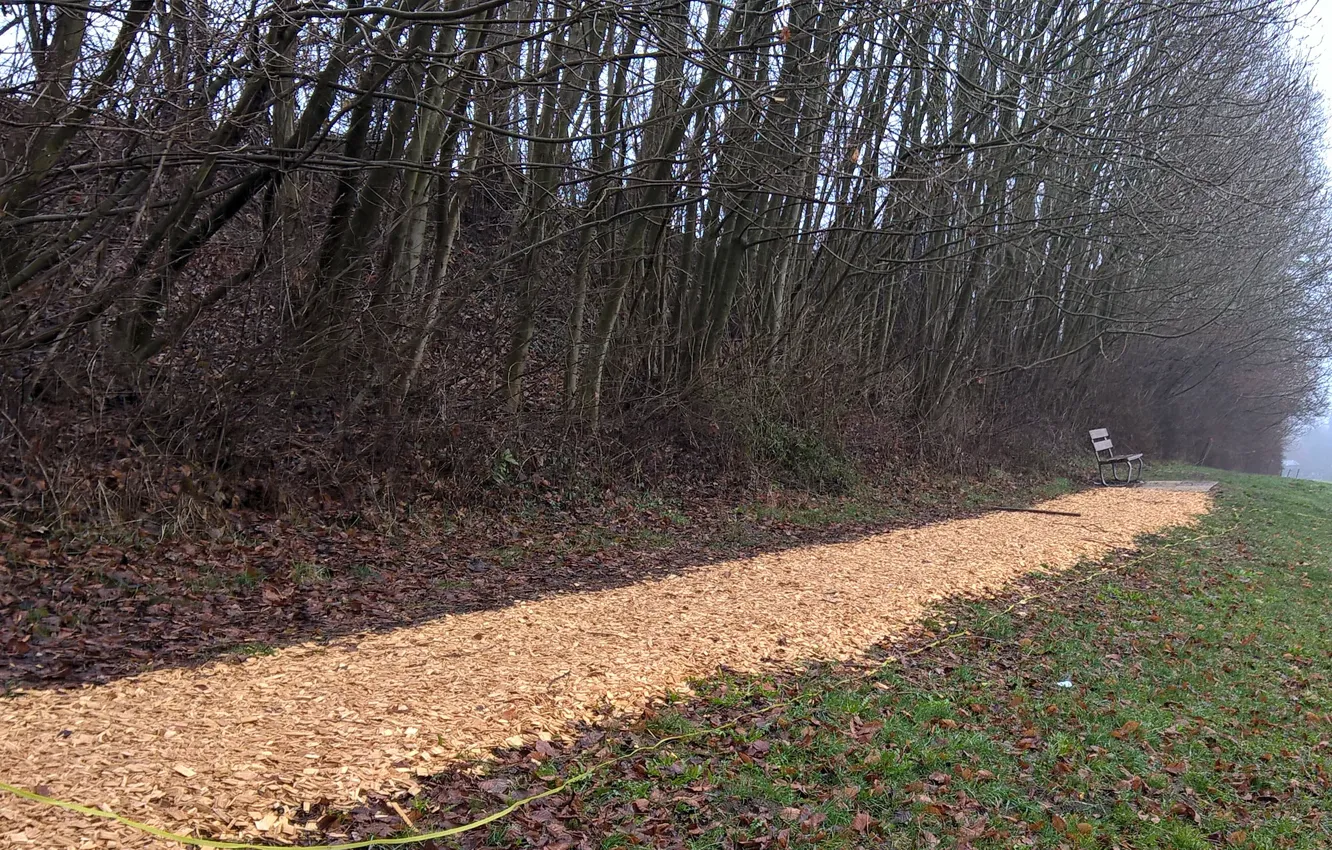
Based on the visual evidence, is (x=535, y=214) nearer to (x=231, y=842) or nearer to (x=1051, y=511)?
(x=231, y=842)

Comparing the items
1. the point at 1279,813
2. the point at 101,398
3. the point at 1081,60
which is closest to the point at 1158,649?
the point at 1279,813

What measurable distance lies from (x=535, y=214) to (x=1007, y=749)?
8.20 m

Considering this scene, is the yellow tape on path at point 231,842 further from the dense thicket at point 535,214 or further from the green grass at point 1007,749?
the dense thicket at point 535,214

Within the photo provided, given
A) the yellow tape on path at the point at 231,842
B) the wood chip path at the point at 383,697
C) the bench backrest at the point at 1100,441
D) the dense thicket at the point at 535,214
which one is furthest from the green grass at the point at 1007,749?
the bench backrest at the point at 1100,441

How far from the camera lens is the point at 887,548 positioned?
10.1 metres

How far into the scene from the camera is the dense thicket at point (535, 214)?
7309 millimetres

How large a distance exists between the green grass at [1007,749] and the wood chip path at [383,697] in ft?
1.44

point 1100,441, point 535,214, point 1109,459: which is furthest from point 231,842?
point 1100,441

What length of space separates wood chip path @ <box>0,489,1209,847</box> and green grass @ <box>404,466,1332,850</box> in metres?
0.44

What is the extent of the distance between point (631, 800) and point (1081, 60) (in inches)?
603

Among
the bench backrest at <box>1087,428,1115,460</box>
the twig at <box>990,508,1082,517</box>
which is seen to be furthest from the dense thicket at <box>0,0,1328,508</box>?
the twig at <box>990,508,1082,517</box>

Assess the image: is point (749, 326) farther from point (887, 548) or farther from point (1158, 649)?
point (1158, 649)

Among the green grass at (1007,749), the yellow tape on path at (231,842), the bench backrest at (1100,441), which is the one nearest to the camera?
the yellow tape on path at (231,842)

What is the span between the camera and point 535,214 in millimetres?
11008
